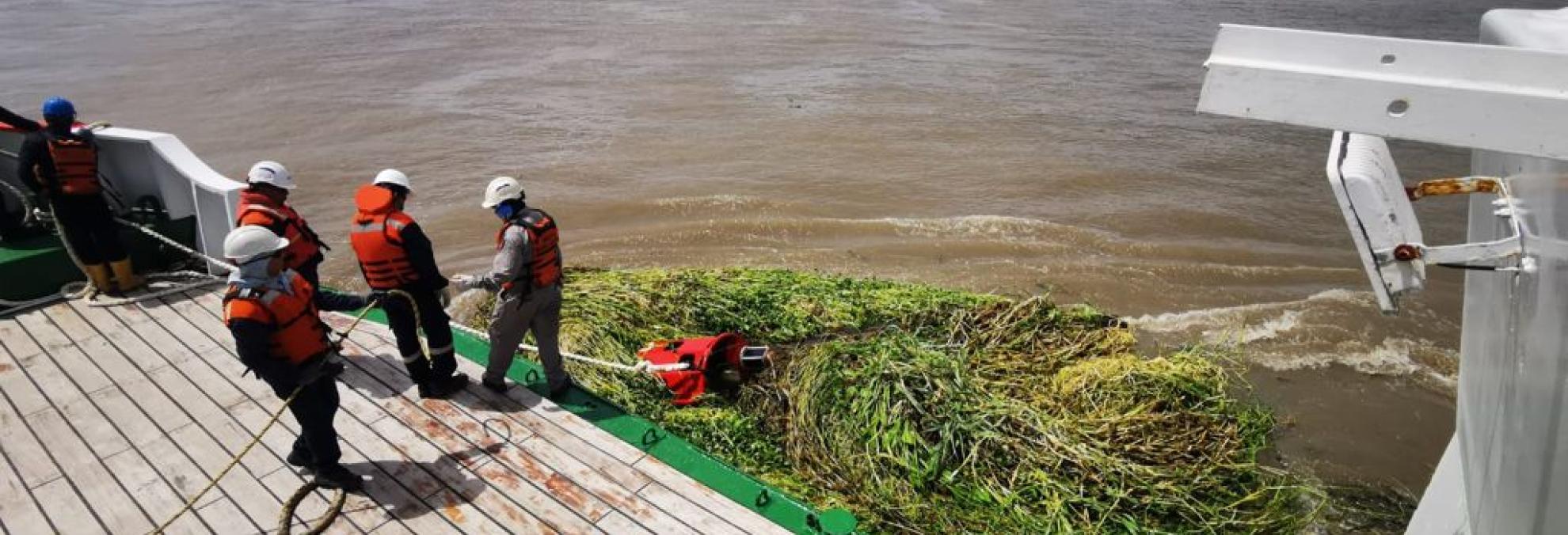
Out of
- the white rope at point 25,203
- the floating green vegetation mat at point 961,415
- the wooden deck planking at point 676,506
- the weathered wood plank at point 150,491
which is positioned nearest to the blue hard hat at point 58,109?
the white rope at point 25,203

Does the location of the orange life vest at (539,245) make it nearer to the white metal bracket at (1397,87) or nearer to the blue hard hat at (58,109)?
the blue hard hat at (58,109)

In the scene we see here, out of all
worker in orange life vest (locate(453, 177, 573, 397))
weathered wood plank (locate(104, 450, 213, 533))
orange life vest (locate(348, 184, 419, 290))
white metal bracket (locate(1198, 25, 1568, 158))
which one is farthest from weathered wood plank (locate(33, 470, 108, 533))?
white metal bracket (locate(1198, 25, 1568, 158))

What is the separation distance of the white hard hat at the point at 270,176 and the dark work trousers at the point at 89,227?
1653 mm

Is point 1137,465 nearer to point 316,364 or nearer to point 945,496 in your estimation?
point 945,496

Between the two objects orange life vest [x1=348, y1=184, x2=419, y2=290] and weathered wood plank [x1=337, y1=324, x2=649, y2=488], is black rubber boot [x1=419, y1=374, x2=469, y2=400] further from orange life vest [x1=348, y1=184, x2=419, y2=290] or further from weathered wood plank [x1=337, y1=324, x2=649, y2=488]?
orange life vest [x1=348, y1=184, x2=419, y2=290]

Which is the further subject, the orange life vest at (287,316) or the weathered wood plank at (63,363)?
the weathered wood plank at (63,363)

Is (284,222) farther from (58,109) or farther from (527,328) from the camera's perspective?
(58,109)

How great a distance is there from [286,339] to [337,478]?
74 centimetres

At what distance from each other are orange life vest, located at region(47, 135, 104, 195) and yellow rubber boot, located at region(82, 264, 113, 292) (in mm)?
587

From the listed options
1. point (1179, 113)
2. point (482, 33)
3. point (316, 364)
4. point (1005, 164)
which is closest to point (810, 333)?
point (316, 364)

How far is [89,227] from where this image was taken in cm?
551

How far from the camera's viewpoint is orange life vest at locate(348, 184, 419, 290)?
13.7 ft

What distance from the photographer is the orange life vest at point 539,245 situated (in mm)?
4441

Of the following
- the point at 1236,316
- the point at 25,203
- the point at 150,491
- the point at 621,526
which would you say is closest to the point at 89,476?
the point at 150,491
